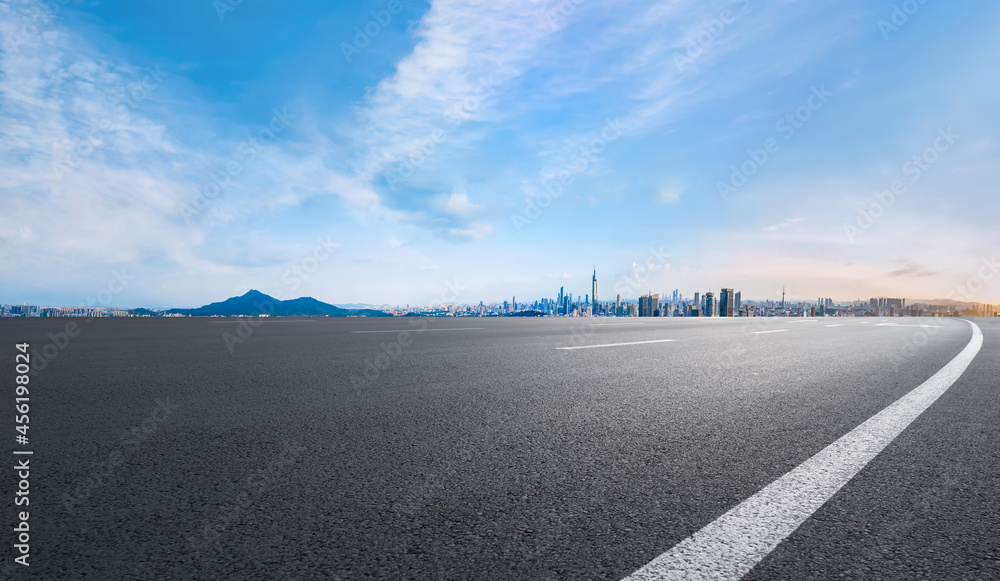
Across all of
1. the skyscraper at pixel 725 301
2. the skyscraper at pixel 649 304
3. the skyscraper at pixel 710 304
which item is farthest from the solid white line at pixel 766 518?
the skyscraper at pixel 710 304

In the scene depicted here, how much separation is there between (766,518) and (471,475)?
1.21 metres

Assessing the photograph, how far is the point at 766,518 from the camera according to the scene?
190 cm

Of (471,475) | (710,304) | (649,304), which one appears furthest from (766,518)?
(710,304)

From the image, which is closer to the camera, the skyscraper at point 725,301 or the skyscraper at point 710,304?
the skyscraper at point 725,301

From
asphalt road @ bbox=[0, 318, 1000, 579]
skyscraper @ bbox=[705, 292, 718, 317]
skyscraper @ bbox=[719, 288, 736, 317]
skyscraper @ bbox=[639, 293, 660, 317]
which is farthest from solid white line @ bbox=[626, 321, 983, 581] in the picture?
skyscraper @ bbox=[705, 292, 718, 317]

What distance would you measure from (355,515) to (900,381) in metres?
5.94

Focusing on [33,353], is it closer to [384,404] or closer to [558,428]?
[384,404]

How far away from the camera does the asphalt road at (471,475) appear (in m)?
1.62

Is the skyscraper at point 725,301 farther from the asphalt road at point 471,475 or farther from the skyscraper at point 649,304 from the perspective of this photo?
the asphalt road at point 471,475

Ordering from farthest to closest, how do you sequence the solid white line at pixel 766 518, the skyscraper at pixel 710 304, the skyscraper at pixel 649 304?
the skyscraper at pixel 710 304, the skyscraper at pixel 649 304, the solid white line at pixel 766 518

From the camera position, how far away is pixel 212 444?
9.64 ft

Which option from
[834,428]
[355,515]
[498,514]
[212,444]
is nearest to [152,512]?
[355,515]

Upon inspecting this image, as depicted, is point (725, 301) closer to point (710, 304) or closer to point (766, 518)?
point (710, 304)

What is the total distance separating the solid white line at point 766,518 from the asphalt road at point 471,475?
0.18 feet
